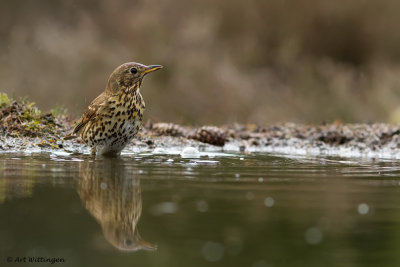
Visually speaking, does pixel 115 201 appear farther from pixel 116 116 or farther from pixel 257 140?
pixel 257 140

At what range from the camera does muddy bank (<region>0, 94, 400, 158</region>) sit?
9.91m

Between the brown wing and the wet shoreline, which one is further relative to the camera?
the wet shoreline

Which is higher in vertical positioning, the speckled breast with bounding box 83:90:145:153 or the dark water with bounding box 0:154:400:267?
the speckled breast with bounding box 83:90:145:153

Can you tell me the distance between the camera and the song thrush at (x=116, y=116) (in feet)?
28.2

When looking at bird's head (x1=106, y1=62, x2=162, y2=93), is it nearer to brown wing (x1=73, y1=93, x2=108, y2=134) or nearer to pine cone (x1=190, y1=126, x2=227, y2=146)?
brown wing (x1=73, y1=93, x2=108, y2=134)

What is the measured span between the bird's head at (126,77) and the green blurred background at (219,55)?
7.72m

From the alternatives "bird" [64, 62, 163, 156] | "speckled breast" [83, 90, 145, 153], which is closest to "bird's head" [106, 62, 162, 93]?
"bird" [64, 62, 163, 156]

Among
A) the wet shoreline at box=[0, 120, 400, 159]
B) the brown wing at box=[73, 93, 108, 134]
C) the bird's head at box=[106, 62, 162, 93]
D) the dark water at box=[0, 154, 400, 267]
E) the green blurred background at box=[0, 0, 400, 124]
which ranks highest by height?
the green blurred background at box=[0, 0, 400, 124]

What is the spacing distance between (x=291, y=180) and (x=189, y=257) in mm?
3177

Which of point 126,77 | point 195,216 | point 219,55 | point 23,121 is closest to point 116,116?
point 126,77

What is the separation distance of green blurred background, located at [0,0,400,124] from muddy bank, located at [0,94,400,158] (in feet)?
13.1

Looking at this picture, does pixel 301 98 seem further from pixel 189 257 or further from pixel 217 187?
pixel 189 257

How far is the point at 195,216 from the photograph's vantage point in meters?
4.67

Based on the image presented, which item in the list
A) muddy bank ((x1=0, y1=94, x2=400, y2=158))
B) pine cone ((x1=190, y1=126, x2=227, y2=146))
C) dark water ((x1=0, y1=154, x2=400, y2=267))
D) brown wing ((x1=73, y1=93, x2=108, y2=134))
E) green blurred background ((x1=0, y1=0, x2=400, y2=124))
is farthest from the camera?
green blurred background ((x1=0, y1=0, x2=400, y2=124))
